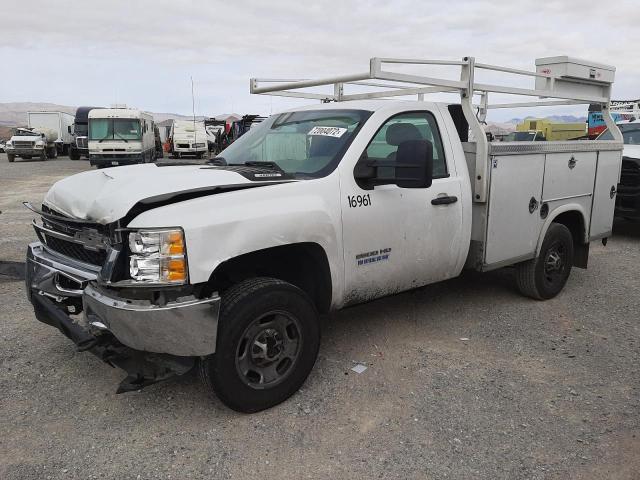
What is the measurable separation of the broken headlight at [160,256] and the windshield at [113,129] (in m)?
22.9

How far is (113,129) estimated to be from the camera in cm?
2397

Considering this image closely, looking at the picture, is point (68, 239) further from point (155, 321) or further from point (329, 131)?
point (329, 131)

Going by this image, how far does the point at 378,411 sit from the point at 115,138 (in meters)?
23.2

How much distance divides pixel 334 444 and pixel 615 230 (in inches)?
330

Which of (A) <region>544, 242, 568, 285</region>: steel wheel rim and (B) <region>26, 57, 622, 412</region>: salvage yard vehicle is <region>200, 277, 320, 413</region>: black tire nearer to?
(B) <region>26, 57, 622, 412</region>: salvage yard vehicle

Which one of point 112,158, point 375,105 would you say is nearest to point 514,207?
point 375,105

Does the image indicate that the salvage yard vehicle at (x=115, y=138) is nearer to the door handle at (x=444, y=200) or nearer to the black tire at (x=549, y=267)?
the black tire at (x=549, y=267)

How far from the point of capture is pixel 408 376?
384 cm

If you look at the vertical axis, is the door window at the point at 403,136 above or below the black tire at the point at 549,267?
above

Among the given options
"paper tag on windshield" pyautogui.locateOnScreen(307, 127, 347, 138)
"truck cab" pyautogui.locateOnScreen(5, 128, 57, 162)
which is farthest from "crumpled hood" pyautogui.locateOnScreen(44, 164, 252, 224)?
"truck cab" pyautogui.locateOnScreen(5, 128, 57, 162)

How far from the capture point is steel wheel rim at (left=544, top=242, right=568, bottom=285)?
5.44m

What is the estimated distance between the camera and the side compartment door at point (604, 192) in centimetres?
575

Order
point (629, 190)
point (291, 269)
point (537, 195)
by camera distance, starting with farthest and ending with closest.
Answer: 1. point (629, 190)
2. point (537, 195)
3. point (291, 269)

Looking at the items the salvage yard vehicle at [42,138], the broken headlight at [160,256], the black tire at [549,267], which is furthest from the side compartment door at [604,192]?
the salvage yard vehicle at [42,138]
